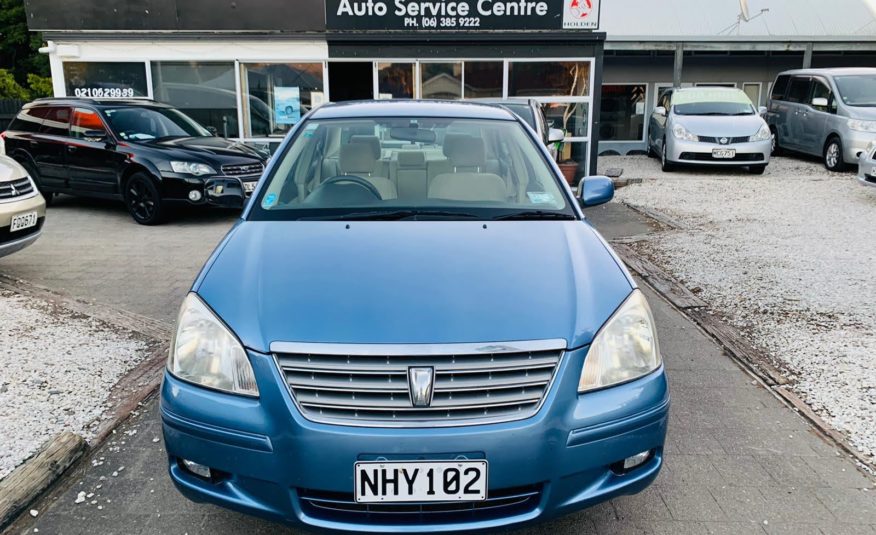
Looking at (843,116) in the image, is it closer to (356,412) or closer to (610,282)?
(610,282)

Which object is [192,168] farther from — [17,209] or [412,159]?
[412,159]

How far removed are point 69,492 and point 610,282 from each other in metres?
2.51

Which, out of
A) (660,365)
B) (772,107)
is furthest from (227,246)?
(772,107)

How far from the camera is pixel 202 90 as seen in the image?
13070 millimetres

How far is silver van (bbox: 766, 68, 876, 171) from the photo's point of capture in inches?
516

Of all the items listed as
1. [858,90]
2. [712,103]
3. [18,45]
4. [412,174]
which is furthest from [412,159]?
[18,45]

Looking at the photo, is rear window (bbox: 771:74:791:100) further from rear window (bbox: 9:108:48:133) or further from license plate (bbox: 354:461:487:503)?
license plate (bbox: 354:461:487:503)

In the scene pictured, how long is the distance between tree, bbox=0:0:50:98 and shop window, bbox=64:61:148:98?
83.7ft

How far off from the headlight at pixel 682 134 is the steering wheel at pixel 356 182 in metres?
11.3

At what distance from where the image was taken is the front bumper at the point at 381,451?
2.21 metres

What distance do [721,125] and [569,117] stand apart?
3.02m

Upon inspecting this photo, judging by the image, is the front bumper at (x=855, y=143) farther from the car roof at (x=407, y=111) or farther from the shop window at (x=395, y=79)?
the car roof at (x=407, y=111)

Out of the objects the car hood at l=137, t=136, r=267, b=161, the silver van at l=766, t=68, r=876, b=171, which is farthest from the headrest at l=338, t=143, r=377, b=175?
the silver van at l=766, t=68, r=876, b=171

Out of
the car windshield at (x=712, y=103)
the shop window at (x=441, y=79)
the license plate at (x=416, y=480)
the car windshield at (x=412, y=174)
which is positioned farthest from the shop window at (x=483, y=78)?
the license plate at (x=416, y=480)
